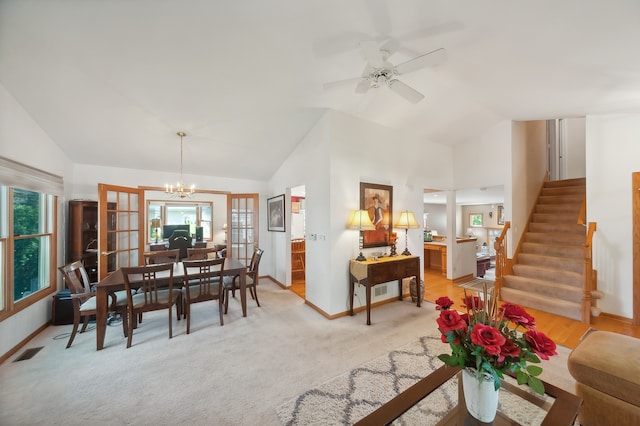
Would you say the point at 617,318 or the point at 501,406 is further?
the point at 617,318

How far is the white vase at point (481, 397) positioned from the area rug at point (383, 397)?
0.58ft

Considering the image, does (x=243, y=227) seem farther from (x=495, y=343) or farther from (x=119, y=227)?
(x=495, y=343)

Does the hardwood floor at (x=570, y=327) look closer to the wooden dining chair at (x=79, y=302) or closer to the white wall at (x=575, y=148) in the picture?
the white wall at (x=575, y=148)

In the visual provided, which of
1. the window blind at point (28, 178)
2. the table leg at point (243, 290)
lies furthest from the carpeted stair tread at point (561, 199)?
the window blind at point (28, 178)

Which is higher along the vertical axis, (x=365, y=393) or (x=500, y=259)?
(x=500, y=259)

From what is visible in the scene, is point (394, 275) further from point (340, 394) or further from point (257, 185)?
point (257, 185)

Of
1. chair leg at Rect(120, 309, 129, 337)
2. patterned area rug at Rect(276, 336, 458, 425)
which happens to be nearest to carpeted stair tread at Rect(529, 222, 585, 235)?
patterned area rug at Rect(276, 336, 458, 425)

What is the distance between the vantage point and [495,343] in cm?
103

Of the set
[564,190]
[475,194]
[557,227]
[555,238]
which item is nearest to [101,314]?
[555,238]

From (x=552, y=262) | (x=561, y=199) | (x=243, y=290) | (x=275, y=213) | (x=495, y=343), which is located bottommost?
(x=243, y=290)

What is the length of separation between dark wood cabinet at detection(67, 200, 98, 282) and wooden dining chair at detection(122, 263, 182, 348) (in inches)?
64.6

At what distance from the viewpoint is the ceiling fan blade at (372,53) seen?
6.05ft

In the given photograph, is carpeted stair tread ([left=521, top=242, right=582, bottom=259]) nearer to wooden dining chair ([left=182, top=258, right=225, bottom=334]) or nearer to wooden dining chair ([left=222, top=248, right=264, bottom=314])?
wooden dining chair ([left=222, top=248, right=264, bottom=314])

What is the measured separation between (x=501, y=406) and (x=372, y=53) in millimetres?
2504
